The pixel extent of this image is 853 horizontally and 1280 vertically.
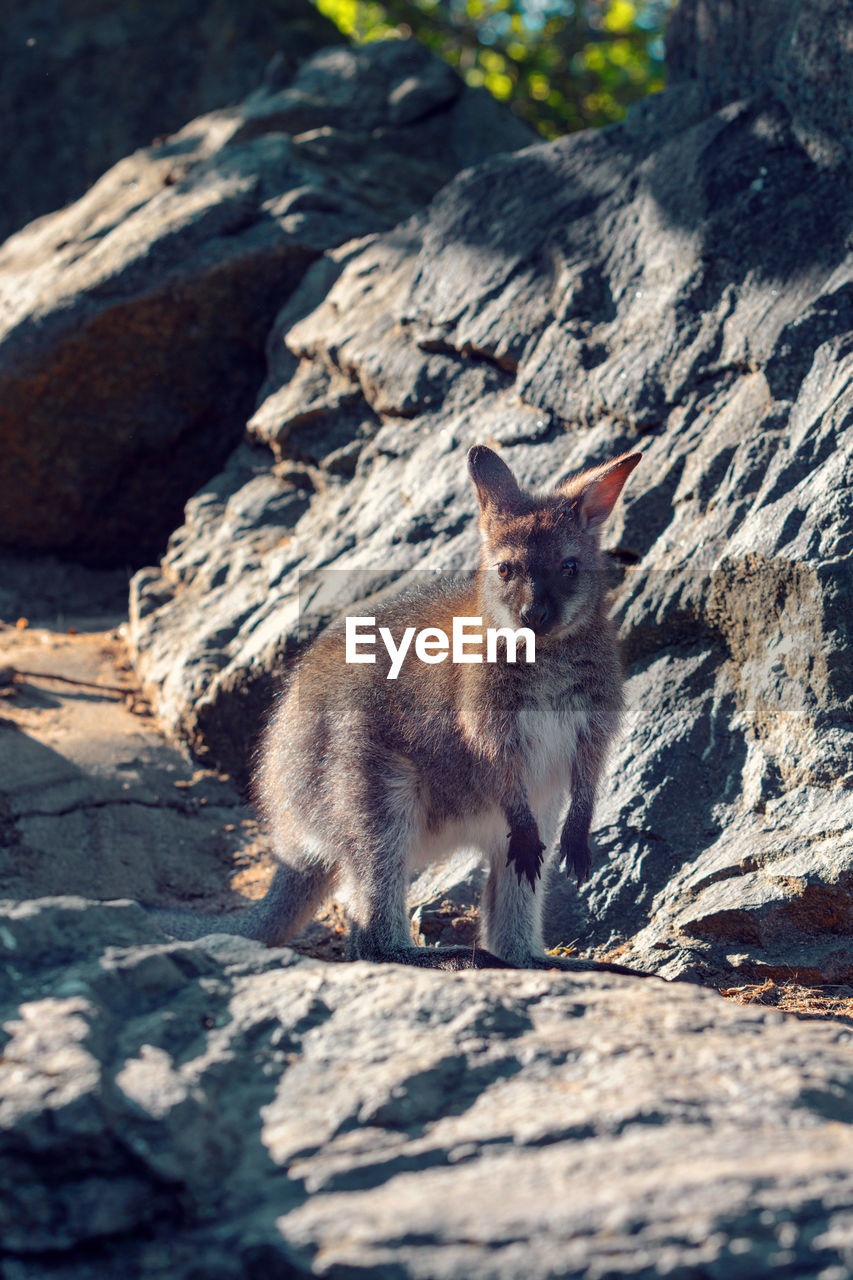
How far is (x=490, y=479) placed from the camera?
14.3 ft

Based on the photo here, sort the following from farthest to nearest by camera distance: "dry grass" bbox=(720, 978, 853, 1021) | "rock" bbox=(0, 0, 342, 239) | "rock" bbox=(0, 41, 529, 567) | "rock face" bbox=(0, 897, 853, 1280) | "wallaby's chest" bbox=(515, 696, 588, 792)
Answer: "rock" bbox=(0, 0, 342, 239), "rock" bbox=(0, 41, 529, 567), "wallaby's chest" bbox=(515, 696, 588, 792), "dry grass" bbox=(720, 978, 853, 1021), "rock face" bbox=(0, 897, 853, 1280)

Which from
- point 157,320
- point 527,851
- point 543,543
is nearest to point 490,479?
point 543,543

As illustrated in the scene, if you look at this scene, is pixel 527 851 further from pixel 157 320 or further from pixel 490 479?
pixel 157 320

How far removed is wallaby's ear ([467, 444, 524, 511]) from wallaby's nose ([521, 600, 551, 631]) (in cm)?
56

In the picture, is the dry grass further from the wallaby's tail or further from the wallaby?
the wallaby's tail

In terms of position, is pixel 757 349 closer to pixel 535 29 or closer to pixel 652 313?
pixel 652 313

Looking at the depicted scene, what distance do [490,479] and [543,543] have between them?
392 mm

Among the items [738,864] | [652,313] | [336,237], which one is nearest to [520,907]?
[738,864]

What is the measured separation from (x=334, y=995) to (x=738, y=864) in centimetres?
191

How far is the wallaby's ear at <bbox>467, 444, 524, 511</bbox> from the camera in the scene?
4316mm

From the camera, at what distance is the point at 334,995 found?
2645 millimetres

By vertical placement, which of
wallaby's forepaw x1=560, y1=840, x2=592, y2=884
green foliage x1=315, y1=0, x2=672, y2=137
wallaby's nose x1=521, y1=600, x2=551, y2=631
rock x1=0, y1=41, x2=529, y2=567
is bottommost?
wallaby's forepaw x1=560, y1=840, x2=592, y2=884

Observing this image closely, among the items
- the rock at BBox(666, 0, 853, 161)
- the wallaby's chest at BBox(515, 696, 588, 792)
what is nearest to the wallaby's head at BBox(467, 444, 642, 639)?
the wallaby's chest at BBox(515, 696, 588, 792)

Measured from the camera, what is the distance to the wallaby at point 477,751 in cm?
389
